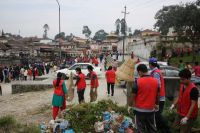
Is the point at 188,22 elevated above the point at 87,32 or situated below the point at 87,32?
below

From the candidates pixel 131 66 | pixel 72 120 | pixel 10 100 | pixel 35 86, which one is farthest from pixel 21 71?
pixel 72 120

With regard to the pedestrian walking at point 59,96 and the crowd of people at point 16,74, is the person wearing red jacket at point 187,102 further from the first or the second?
the crowd of people at point 16,74

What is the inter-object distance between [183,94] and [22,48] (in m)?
58.9

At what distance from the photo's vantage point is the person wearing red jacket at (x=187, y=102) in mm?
6469

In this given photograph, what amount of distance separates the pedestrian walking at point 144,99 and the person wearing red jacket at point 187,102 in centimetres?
50

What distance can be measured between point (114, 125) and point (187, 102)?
177 cm

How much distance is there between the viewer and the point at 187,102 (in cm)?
664

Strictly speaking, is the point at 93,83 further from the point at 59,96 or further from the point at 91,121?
the point at 91,121

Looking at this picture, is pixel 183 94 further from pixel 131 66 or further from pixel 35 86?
pixel 35 86

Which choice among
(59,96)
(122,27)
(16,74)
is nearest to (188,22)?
(16,74)

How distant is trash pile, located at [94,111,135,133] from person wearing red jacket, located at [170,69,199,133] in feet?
4.53

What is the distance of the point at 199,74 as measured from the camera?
60.7 ft

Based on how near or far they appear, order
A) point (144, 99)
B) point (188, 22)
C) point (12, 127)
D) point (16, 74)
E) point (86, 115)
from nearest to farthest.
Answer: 1. point (144, 99)
2. point (86, 115)
3. point (12, 127)
4. point (16, 74)
5. point (188, 22)

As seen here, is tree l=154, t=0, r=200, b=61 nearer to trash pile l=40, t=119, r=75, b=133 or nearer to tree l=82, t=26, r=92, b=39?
trash pile l=40, t=119, r=75, b=133
